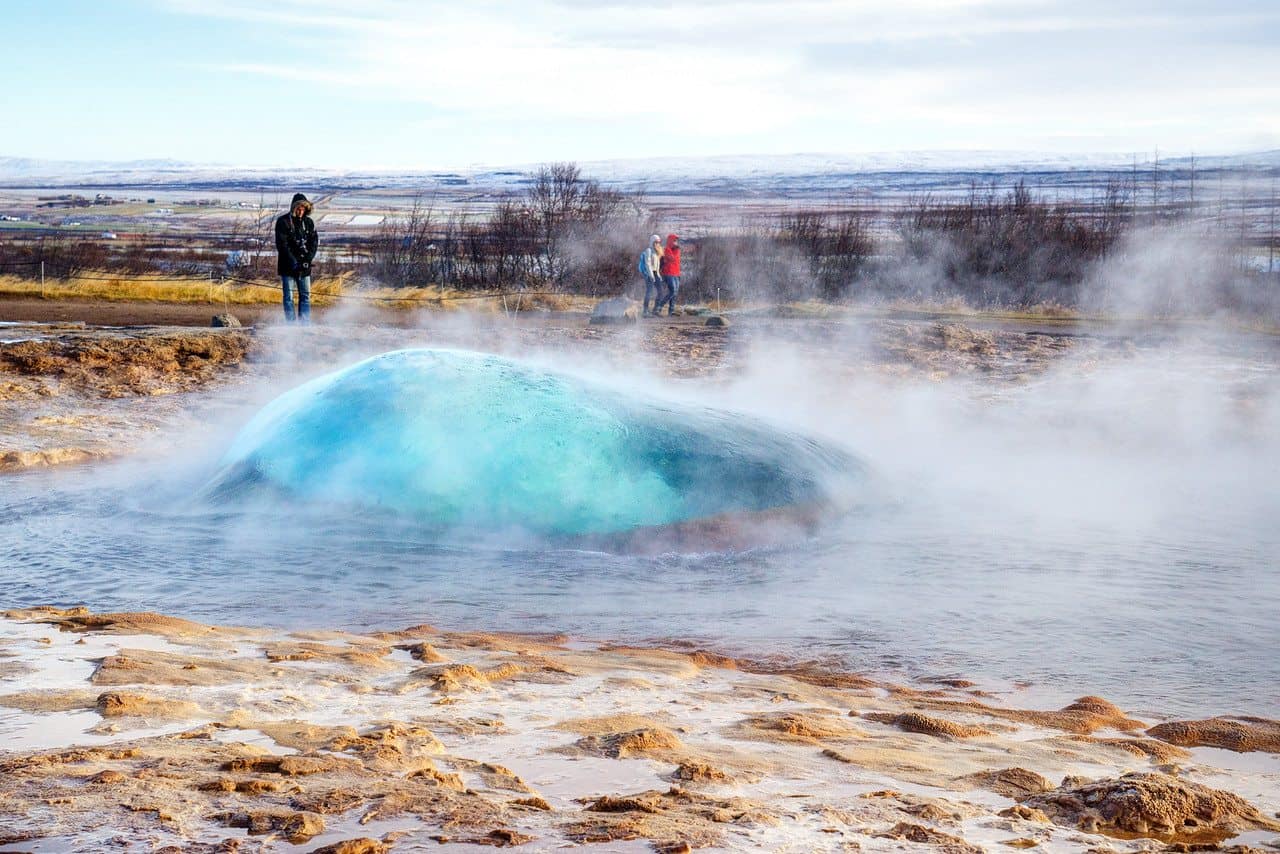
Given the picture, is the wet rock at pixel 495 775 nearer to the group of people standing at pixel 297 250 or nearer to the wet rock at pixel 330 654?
the wet rock at pixel 330 654

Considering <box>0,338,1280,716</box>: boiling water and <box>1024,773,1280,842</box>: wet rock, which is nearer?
<box>1024,773,1280,842</box>: wet rock

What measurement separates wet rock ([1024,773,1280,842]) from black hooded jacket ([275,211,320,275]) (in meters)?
9.54

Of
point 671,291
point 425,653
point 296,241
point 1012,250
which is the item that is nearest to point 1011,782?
point 425,653

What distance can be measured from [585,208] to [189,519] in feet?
70.4

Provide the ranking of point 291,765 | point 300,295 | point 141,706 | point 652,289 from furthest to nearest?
point 652,289 → point 300,295 → point 141,706 → point 291,765

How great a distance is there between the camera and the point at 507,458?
221 inches

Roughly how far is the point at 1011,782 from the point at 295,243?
9547 millimetres

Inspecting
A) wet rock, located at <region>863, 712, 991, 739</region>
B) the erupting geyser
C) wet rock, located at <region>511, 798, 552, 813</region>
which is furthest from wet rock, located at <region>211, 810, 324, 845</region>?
the erupting geyser

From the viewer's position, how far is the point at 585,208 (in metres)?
26.6

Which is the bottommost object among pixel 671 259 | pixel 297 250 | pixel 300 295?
pixel 300 295

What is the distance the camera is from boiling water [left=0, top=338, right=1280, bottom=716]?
13.9 ft

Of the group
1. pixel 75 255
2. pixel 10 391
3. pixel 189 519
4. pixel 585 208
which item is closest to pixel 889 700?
pixel 189 519

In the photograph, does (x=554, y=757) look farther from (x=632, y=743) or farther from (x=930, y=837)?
(x=930, y=837)

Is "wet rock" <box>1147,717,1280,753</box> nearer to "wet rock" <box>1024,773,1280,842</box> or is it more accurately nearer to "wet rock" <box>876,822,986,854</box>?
"wet rock" <box>1024,773,1280,842</box>
